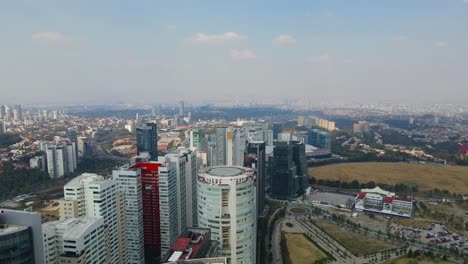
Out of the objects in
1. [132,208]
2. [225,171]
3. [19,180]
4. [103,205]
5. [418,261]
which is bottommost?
[418,261]

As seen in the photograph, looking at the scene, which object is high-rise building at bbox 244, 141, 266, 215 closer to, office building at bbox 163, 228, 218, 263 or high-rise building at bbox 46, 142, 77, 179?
office building at bbox 163, 228, 218, 263

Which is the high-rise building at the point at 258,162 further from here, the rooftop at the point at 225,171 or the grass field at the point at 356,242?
the rooftop at the point at 225,171

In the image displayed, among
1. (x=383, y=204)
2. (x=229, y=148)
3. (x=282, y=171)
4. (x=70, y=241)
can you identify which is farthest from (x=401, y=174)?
(x=70, y=241)

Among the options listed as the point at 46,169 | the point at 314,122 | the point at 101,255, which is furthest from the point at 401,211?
the point at 314,122

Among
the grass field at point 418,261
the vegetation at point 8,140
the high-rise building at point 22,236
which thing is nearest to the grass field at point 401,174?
the grass field at point 418,261

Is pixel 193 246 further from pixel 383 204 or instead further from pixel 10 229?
pixel 383 204
